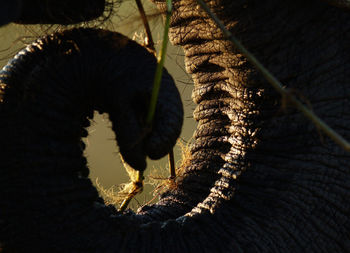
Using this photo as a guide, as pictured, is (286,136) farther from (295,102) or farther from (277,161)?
(295,102)

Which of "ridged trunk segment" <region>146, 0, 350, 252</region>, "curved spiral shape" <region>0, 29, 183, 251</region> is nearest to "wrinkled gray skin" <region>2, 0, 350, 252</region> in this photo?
"ridged trunk segment" <region>146, 0, 350, 252</region>

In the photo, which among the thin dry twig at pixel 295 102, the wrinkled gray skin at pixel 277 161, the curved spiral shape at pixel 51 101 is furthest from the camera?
the wrinkled gray skin at pixel 277 161

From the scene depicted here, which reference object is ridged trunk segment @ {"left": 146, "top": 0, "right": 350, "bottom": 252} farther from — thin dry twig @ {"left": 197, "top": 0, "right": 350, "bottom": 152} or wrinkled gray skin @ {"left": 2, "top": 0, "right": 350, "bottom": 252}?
thin dry twig @ {"left": 197, "top": 0, "right": 350, "bottom": 152}

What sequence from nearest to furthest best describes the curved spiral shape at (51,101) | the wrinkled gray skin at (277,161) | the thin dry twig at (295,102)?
the thin dry twig at (295,102), the curved spiral shape at (51,101), the wrinkled gray skin at (277,161)

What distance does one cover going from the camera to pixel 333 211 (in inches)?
43.7

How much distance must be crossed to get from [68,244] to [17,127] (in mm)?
236

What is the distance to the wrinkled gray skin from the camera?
43.2 inches

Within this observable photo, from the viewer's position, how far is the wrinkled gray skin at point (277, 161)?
1098 millimetres

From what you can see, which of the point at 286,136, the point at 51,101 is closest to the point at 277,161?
the point at 286,136

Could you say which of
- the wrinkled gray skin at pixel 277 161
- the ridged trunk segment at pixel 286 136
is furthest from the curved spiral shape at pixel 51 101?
the ridged trunk segment at pixel 286 136

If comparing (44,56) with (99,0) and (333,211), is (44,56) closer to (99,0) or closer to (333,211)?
(99,0)

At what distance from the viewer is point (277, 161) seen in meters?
1.14

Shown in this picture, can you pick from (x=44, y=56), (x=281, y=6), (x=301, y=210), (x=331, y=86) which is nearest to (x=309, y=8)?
(x=281, y=6)

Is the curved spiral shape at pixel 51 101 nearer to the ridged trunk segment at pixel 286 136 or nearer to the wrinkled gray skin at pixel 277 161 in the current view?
the wrinkled gray skin at pixel 277 161
